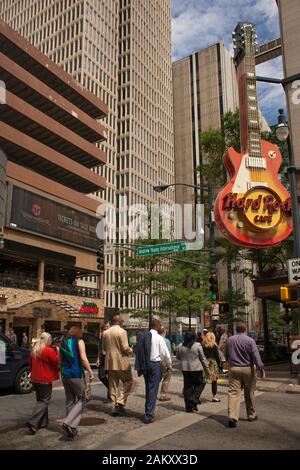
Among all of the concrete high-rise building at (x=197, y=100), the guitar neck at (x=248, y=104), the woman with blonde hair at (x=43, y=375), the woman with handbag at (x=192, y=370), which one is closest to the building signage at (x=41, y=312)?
the guitar neck at (x=248, y=104)

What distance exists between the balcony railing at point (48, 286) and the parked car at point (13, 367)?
27350mm

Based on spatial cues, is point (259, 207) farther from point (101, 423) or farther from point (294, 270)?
point (101, 423)

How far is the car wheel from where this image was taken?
1163 cm

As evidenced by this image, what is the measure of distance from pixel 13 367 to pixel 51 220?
35843 mm

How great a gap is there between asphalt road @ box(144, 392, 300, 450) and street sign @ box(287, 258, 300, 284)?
456 centimetres

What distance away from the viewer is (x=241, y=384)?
27.0 feet

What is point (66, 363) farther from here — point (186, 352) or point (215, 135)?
point (215, 135)

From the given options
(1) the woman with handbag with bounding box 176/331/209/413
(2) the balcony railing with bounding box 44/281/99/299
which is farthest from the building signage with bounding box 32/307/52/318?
(1) the woman with handbag with bounding box 176/331/209/413

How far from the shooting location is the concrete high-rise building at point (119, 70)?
83.9 metres

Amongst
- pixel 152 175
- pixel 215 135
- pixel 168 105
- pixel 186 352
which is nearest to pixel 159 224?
pixel 215 135

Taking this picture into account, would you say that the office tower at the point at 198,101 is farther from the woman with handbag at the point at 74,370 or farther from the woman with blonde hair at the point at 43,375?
the woman with handbag at the point at 74,370

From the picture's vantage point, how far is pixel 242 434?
7.09 metres

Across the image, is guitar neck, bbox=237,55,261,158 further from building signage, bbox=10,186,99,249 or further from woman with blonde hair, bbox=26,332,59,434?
building signage, bbox=10,186,99,249

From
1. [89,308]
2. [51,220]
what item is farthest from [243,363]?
[89,308]
